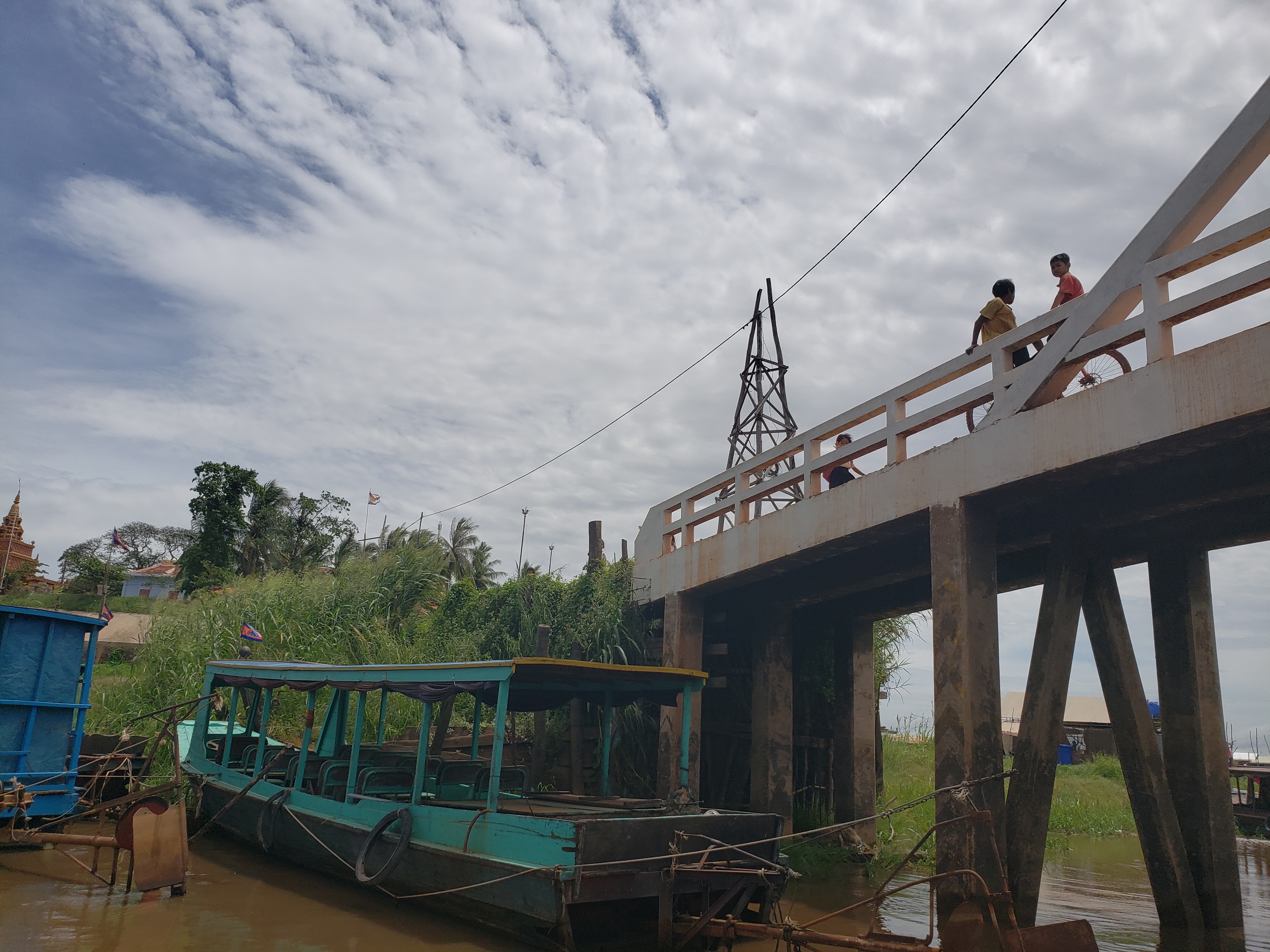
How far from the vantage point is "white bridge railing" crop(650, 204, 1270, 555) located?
20.1 ft

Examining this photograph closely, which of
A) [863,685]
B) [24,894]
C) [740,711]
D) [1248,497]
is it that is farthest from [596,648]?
[1248,497]

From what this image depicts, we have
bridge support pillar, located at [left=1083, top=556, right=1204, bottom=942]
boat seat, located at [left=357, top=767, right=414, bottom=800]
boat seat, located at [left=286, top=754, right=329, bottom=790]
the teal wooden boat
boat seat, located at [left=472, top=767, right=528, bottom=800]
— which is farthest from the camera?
boat seat, located at [left=286, top=754, right=329, bottom=790]

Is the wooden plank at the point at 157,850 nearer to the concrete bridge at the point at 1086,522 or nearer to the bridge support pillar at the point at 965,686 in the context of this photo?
the concrete bridge at the point at 1086,522

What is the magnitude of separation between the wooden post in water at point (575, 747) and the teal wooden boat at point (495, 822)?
64.2 inches

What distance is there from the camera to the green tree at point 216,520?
35.8 metres

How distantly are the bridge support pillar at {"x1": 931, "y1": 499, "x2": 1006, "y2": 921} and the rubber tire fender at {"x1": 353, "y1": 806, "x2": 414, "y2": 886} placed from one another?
4.56 m

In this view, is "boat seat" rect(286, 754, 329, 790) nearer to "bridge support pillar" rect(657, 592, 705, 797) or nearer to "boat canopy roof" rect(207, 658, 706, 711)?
"boat canopy roof" rect(207, 658, 706, 711)

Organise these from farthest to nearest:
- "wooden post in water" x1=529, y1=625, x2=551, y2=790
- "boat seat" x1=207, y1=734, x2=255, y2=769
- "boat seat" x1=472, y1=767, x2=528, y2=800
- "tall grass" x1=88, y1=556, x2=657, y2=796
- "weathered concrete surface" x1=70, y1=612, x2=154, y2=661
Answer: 1. "weathered concrete surface" x1=70, y1=612, x2=154, y2=661
2. "tall grass" x1=88, y1=556, x2=657, y2=796
3. "wooden post in water" x1=529, y1=625, x2=551, y2=790
4. "boat seat" x1=207, y1=734, x2=255, y2=769
5. "boat seat" x1=472, y1=767, x2=528, y2=800

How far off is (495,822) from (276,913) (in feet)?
8.17

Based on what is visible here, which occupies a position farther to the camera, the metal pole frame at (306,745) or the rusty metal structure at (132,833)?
the metal pole frame at (306,745)

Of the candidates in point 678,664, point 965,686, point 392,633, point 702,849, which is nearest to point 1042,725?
point 965,686

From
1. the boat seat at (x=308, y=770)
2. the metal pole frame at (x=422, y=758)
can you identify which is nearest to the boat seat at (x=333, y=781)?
the boat seat at (x=308, y=770)

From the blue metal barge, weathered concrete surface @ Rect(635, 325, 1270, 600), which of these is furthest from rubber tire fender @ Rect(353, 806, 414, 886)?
weathered concrete surface @ Rect(635, 325, 1270, 600)

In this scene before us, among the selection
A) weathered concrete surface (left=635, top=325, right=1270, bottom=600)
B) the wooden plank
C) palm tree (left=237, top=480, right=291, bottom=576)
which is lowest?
the wooden plank
